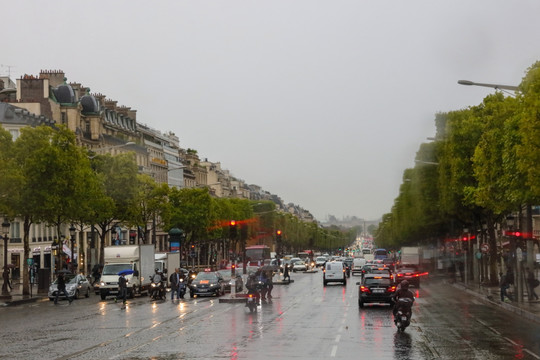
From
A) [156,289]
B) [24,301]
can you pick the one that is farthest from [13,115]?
[156,289]

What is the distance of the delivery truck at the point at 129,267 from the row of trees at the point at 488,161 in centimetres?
2093

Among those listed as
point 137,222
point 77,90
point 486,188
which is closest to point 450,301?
point 486,188

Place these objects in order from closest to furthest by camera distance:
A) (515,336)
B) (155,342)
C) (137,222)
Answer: (155,342), (515,336), (137,222)

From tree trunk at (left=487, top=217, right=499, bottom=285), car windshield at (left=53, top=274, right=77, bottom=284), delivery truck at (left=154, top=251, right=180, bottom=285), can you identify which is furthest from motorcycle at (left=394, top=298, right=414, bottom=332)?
delivery truck at (left=154, top=251, right=180, bottom=285)

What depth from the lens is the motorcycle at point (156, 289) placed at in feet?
188

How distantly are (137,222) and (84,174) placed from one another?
23.6m

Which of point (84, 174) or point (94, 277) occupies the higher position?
point (84, 174)

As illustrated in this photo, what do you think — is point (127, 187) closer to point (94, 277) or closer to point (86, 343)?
point (94, 277)

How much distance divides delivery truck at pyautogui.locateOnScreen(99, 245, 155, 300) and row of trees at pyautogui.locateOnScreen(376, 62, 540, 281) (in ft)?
68.7

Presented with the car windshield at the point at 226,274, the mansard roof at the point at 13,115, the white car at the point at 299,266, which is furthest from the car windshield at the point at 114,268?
the white car at the point at 299,266

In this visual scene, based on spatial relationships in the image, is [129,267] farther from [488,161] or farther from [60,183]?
[488,161]

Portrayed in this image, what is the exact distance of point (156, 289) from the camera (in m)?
57.6

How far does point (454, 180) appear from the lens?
A: 219 ft

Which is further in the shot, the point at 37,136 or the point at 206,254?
the point at 206,254
